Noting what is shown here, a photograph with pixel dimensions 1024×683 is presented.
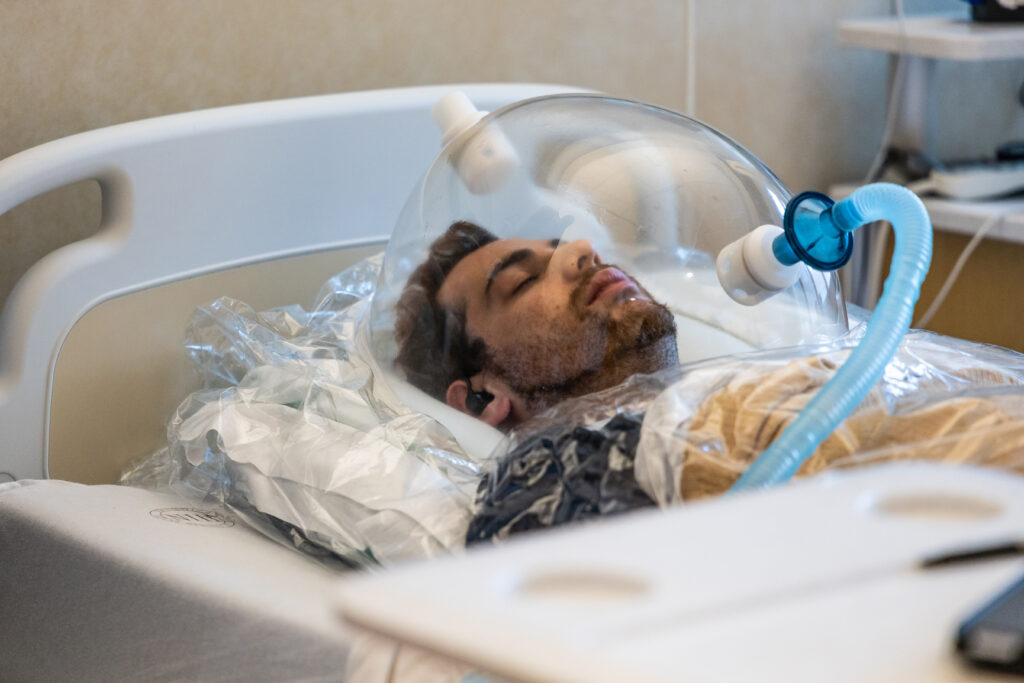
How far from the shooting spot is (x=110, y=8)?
1259 mm

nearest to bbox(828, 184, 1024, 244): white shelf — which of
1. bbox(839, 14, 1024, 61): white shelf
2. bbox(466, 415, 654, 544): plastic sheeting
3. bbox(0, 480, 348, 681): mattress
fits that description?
bbox(839, 14, 1024, 61): white shelf

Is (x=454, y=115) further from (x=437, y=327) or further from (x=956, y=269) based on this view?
(x=956, y=269)

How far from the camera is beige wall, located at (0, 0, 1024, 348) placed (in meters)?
1.23

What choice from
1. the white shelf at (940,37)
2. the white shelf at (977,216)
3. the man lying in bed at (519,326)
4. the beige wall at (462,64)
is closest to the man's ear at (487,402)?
the man lying in bed at (519,326)

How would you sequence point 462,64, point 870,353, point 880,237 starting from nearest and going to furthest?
point 870,353 → point 462,64 → point 880,237

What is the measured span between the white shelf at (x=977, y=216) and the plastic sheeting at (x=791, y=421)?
1019 millimetres

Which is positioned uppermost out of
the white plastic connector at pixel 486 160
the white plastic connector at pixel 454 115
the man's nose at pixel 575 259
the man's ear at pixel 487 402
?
the white plastic connector at pixel 454 115

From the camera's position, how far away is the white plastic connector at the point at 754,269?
0.92 m

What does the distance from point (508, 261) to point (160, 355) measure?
43 centimetres

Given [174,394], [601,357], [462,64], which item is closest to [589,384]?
[601,357]

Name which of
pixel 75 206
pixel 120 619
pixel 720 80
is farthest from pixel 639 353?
pixel 720 80

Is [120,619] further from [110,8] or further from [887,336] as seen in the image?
[110,8]

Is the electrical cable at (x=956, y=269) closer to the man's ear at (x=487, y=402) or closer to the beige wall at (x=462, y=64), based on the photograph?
the beige wall at (x=462, y=64)

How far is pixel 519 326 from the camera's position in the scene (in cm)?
97
